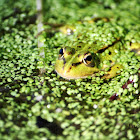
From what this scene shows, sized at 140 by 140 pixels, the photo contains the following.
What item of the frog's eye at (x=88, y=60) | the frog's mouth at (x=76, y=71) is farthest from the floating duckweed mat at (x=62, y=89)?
the frog's eye at (x=88, y=60)

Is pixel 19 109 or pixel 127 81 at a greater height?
pixel 19 109

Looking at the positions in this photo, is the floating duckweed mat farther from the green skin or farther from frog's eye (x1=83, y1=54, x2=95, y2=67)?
frog's eye (x1=83, y1=54, x2=95, y2=67)

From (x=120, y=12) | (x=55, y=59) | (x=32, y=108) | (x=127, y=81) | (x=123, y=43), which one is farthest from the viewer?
(x=120, y=12)

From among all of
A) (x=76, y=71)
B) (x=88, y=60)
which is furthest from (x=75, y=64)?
(x=88, y=60)

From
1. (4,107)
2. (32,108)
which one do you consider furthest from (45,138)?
(4,107)

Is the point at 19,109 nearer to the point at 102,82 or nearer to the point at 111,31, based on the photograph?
the point at 102,82

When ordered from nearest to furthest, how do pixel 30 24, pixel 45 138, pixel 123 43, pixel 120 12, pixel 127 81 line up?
1. pixel 45 138
2. pixel 127 81
3. pixel 123 43
4. pixel 30 24
5. pixel 120 12

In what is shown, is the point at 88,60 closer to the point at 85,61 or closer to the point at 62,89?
the point at 85,61

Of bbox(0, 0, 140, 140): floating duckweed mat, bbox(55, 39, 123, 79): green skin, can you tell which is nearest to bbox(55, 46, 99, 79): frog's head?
bbox(55, 39, 123, 79): green skin
